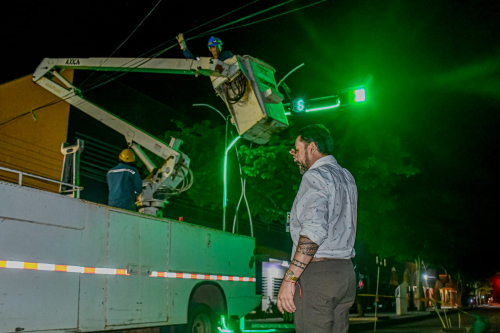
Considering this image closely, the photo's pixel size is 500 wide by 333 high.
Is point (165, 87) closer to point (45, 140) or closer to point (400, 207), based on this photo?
point (45, 140)

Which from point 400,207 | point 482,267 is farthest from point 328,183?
point 482,267

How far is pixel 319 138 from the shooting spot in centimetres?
365

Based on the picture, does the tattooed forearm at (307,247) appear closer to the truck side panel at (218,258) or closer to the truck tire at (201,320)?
the truck side panel at (218,258)

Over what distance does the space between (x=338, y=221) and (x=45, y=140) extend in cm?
1214

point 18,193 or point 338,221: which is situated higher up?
point 18,193

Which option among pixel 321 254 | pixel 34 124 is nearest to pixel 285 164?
pixel 34 124

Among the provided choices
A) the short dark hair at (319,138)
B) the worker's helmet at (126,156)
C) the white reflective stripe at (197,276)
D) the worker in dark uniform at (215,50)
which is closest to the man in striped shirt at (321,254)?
the short dark hair at (319,138)

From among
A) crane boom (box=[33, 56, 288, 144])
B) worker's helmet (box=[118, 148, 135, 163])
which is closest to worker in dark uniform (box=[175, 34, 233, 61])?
crane boom (box=[33, 56, 288, 144])

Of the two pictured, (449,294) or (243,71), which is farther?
(449,294)

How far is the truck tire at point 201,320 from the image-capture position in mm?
7227

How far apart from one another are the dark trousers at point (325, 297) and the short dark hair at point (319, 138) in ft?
2.68

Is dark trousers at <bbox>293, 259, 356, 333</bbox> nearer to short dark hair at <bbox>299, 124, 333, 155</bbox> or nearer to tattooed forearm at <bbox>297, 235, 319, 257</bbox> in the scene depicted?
tattooed forearm at <bbox>297, 235, 319, 257</bbox>

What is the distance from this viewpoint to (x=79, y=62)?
10281mm

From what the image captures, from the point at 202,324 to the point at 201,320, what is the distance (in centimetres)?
9
